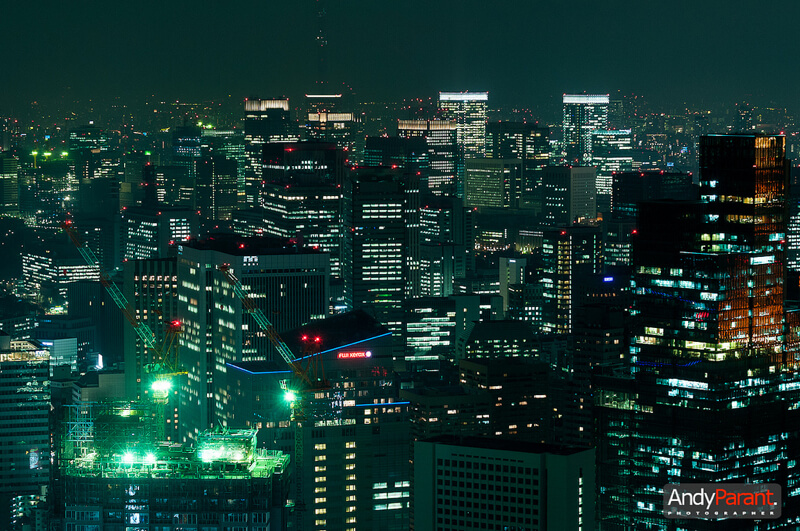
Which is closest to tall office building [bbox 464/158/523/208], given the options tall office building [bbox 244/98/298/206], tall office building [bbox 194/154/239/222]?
tall office building [bbox 244/98/298/206]

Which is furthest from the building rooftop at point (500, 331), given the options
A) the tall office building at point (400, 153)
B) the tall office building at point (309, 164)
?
the tall office building at point (400, 153)

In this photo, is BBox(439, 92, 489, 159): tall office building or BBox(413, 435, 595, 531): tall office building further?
BBox(439, 92, 489, 159): tall office building

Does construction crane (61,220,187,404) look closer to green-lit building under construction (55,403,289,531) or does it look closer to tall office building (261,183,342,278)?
tall office building (261,183,342,278)

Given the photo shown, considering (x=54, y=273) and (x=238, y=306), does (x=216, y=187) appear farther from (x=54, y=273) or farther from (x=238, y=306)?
(x=238, y=306)

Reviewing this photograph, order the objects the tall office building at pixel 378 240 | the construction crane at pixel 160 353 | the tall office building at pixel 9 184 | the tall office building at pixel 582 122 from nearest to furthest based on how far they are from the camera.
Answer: the construction crane at pixel 160 353 → the tall office building at pixel 378 240 → the tall office building at pixel 9 184 → the tall office building at pixel 582 122

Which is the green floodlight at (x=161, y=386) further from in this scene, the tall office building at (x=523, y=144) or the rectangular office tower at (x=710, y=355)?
the tall office building at (x=523, y=144)
